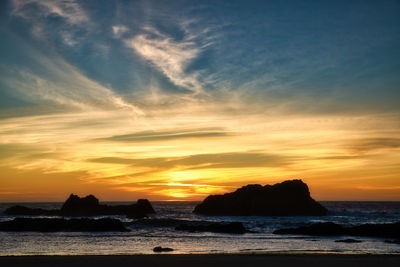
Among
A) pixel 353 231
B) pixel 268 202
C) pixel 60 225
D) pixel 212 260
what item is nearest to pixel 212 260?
pixel 212 260

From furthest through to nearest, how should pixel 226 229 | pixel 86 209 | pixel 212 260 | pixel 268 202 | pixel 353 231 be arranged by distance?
pixel 268 202 → pixel 86 209 → pixel 226 229 → pixel 353 231 → pixel 212 260

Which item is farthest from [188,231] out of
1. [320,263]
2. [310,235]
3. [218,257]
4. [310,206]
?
[310,206]

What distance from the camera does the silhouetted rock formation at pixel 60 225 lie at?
42.3 m

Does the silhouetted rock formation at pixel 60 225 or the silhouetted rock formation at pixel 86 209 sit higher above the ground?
the silhouetted rock formation at pixel 86 209

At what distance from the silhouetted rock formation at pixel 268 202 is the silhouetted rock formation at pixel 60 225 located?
56.4 metres

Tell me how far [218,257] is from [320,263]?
20.3 ft

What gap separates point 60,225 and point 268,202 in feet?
208

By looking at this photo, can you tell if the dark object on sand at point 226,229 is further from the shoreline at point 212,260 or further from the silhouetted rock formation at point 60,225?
the shoreline at point 212,260

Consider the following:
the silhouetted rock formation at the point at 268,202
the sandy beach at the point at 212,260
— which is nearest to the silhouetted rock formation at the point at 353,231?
the sandy beach at the point at 212,260

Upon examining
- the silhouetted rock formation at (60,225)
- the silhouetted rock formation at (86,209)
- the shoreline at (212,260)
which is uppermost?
the silhouetted rock formation at (86,209)

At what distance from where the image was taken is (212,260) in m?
20.7

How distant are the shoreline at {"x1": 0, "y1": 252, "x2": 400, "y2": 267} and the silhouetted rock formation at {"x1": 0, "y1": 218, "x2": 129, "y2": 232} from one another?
864 inches

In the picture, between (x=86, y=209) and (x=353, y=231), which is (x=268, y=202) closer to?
(x=86, y=209)

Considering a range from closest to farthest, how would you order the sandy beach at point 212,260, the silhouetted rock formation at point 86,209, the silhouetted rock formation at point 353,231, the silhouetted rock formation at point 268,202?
the sandy beach at point 212,260
the silhouetted rock formation at point 353,231
the silhouetted rock formation at point 86,209
the silhouetted rock formation at point 268,202
